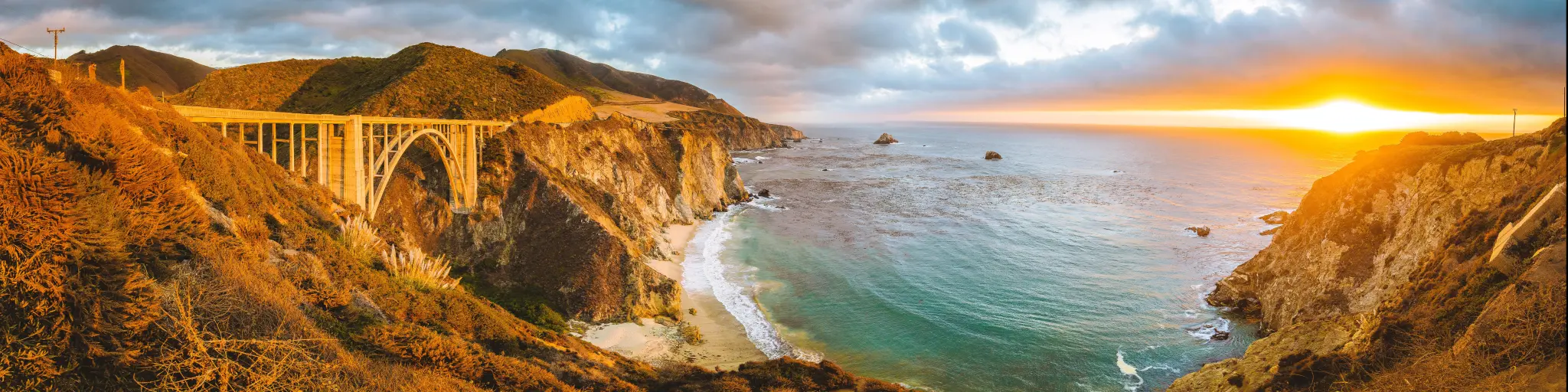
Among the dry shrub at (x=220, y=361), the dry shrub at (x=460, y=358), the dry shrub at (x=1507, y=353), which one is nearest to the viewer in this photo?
the dry shrub at (x=220, y=361)

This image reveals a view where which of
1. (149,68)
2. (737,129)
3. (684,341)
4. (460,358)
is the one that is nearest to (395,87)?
(684,341)

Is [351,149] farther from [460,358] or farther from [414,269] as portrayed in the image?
[460,358]

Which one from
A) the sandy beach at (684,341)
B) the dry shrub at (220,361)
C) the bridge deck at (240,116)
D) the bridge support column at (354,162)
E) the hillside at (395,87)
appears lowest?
the sandy beach at (684,341)

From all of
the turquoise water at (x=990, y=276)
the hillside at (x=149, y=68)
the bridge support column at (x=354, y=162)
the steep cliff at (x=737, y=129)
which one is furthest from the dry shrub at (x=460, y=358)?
the hillside at (x=149, y=68)

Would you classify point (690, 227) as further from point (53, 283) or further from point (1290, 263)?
point (53, 283)

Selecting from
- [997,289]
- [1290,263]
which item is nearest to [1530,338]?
[1290,263]

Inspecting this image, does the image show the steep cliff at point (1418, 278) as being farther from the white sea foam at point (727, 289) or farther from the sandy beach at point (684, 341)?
the sandy beach at point (684, 341)

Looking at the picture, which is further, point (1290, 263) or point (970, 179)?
point (970, 179)
